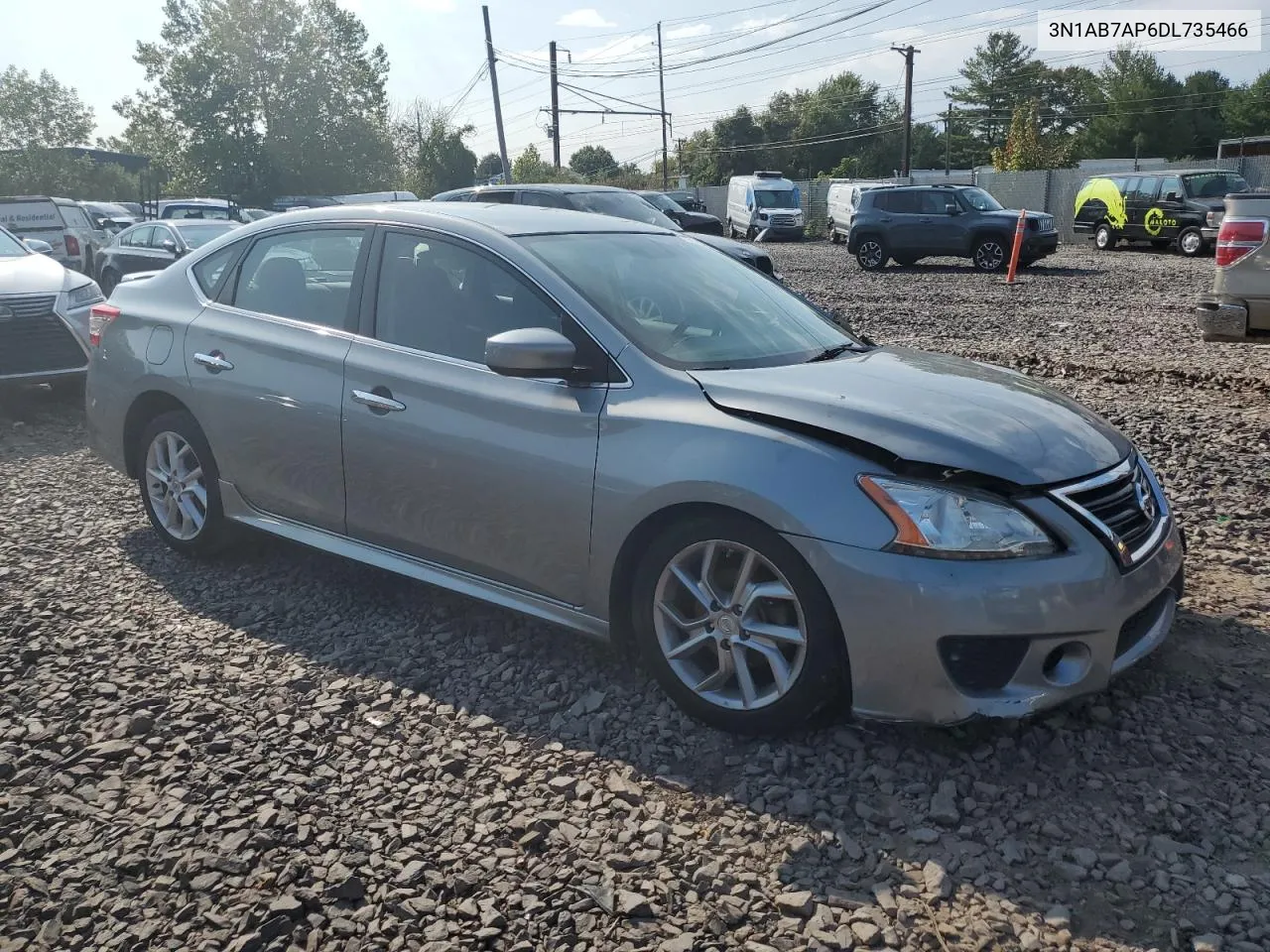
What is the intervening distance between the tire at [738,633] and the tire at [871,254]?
21175 millimetres

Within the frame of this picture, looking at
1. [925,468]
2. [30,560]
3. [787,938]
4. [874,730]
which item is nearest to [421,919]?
[787,938]

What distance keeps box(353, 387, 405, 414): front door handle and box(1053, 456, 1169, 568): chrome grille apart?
2292mm

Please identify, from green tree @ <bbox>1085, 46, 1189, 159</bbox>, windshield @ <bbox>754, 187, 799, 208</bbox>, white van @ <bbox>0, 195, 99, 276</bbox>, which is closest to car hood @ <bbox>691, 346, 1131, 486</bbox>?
white van @ <bbox>0, 195, 99, 276</bbox>

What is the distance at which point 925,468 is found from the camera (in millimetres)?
3080

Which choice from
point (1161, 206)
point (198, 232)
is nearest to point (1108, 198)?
point (1161, 206)

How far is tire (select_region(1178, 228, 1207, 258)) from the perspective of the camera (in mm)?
24562

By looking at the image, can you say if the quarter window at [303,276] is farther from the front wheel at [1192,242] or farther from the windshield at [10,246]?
the front wheel at [1192,242]

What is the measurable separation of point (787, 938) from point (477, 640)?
1983mm

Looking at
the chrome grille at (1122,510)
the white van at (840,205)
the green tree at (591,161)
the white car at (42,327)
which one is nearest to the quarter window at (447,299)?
the chrome grille at (1122,510)

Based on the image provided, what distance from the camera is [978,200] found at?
74.0ft

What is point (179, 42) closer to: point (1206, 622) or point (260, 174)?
point (260, 174)

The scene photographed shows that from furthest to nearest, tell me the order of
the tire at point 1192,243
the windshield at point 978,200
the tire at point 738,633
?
the tire at point 1192,243
the windshield at point 978,200
the tire at point 738,633

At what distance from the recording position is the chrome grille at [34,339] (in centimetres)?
820

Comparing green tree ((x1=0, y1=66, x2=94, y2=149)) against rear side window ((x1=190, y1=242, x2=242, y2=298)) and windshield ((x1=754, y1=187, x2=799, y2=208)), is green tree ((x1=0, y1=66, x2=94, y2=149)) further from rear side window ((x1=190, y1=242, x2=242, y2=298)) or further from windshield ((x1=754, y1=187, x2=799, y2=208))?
rear side window ((x1=190, y1=242, x2=242, y2=298))
